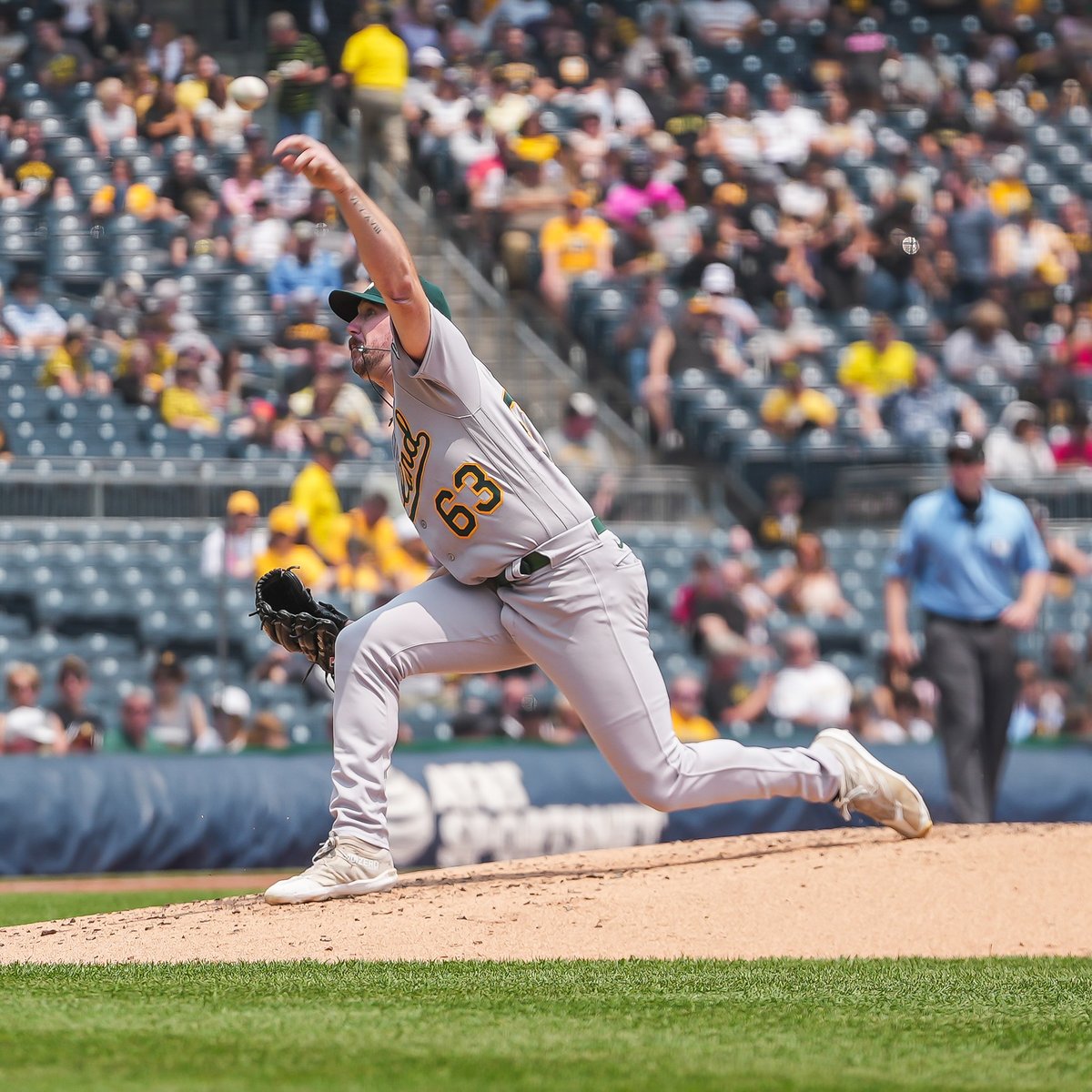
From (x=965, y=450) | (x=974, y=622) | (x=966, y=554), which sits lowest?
(x=974, y=622)

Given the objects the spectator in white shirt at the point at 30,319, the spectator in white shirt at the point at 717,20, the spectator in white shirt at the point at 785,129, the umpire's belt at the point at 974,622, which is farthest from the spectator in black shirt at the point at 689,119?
the umpire's belt at the point at 974,622

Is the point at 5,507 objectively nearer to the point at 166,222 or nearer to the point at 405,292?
the point at 166,222

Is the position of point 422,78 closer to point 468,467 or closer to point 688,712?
point 688,712

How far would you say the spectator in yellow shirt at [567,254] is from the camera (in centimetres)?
1625

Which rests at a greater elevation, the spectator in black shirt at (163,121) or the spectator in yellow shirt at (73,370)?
the spectator in black shirt at (163,121)

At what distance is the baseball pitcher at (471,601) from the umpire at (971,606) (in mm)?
2916

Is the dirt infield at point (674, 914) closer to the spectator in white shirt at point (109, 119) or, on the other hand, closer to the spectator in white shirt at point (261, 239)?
the spectator in white shirt at point (261, 239)

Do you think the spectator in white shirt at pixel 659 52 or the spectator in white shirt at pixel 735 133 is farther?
the spectator in white shirt at pixel 659 52

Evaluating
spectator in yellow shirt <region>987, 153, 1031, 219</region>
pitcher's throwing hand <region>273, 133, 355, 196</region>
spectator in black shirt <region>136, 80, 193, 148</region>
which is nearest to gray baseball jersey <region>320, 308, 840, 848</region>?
pitcher's throwing hand <region>273, 133, 355, 196</region>

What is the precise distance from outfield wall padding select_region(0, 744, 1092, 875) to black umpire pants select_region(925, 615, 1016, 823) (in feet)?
6.72

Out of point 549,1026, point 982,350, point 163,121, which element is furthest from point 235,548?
point 549,1026

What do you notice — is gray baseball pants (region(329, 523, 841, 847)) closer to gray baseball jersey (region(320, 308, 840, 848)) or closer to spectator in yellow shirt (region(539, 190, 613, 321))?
gray baseball jersey (region(320, 308, 840, 848))

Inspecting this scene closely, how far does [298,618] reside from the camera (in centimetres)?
639

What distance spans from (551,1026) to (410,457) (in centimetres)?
212
